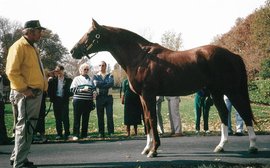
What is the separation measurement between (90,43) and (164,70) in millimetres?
1784

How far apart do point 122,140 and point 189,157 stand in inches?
109

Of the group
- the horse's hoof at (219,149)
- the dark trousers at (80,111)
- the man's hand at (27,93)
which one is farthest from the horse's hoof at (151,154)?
the dark trousers at (80,111)

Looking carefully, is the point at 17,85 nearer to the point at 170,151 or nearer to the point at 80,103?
the point at 170,151

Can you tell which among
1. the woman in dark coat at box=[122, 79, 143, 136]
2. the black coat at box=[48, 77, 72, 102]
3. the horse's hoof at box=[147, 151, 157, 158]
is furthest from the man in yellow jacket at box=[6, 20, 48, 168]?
the woman in dark coat at box=[122, 79, 143, 136]

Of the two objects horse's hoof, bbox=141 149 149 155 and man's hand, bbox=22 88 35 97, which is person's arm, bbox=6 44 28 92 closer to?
man's hand, bbox=22 88 35 97

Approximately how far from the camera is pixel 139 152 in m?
7.47

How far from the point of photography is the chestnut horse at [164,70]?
7.02m

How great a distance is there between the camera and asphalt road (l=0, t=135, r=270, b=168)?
6352mm

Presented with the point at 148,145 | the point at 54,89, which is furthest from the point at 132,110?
the point at 148,145

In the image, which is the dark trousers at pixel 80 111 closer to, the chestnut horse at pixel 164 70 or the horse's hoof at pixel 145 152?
the chestnut horse at pixel 164 70

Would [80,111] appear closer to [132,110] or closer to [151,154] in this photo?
[132,110]

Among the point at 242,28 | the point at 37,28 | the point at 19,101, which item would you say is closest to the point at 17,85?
the point at 19,101

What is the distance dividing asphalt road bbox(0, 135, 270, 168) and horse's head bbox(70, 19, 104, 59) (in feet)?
7.63

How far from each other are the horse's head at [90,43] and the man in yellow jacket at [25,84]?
1.55 meters
